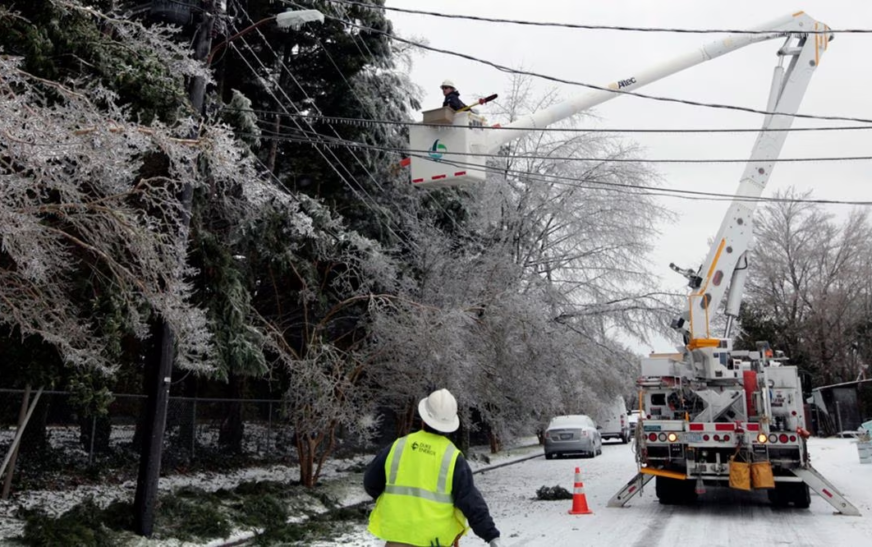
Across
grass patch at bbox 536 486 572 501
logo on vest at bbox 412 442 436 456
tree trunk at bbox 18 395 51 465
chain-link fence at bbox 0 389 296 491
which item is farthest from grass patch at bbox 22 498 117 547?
grass patch at bbox 536 486 572 501

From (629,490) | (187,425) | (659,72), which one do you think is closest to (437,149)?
(659,72)

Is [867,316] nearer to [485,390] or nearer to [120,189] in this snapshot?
[485,390]

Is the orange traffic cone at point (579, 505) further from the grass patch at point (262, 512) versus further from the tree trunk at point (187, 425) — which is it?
the tree trunk at point (187, 425)

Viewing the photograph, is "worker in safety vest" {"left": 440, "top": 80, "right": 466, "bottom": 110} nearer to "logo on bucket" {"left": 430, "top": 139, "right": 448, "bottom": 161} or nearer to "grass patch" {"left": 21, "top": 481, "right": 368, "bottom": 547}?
"logo on bucket" {"left": 430, "top": 139, "right": 448, "bottom": 161}

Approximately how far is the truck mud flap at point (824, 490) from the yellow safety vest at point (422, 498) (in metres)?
9.21

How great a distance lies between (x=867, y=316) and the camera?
48.6m

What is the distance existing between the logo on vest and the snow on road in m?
5.83

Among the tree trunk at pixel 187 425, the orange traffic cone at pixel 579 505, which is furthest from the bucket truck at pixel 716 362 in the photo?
the tree trunk at pixel 187 425

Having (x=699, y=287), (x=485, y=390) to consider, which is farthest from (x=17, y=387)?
(x=699, y=287)

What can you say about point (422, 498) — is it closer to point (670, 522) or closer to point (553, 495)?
point (670, 522)

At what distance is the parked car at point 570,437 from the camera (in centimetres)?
2892

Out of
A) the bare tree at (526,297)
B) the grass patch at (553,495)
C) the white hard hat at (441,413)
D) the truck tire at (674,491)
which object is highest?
the bare tree at (526,297)

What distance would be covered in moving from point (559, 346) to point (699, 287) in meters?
5.30

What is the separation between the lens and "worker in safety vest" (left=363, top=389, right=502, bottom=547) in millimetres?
4875
